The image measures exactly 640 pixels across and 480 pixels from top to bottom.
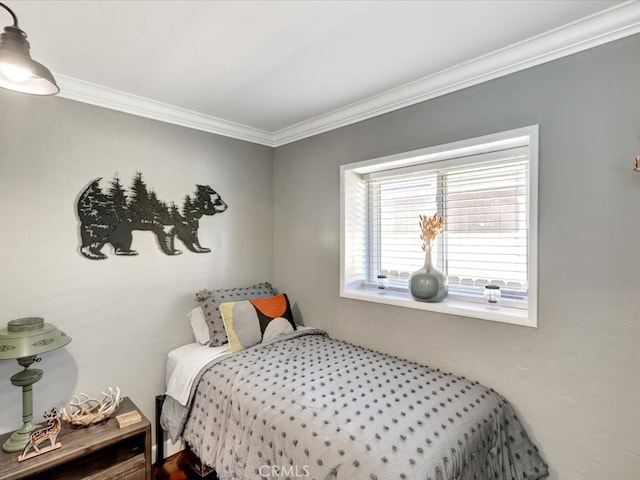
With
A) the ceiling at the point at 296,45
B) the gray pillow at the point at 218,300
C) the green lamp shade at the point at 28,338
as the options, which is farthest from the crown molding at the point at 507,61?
the green lamp shade at the point at 28,338

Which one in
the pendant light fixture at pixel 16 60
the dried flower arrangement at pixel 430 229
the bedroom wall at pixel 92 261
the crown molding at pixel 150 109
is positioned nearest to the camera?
the pendant light fixture at pixel 16 60

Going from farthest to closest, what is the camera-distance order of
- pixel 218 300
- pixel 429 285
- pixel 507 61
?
1. pixel 218 300
2. pixel 429 285
3. pixel 507 61

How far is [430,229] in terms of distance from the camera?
2.11 metres

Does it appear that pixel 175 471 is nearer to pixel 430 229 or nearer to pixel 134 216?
pixel 134 216

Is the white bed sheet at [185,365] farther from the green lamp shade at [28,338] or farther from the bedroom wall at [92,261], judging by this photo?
the green lamp shade at [28,338]

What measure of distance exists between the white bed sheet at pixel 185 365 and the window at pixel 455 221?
3.32ft

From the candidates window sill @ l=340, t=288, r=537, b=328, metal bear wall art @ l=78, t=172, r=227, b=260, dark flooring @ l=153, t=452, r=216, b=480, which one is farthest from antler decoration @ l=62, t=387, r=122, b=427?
window sill @ l=340, t=288, r=537, b=328

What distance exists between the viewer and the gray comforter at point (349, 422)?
4.09 feet

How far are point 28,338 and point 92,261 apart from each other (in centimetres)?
57

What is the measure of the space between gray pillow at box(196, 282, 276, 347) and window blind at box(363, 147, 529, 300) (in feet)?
3.14

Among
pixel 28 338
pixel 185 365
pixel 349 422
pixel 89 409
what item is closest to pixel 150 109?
pixel 28 338

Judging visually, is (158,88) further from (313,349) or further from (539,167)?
(539,167)

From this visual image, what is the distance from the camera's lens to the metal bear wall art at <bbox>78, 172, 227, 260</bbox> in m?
2.06

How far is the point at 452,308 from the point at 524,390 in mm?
511
